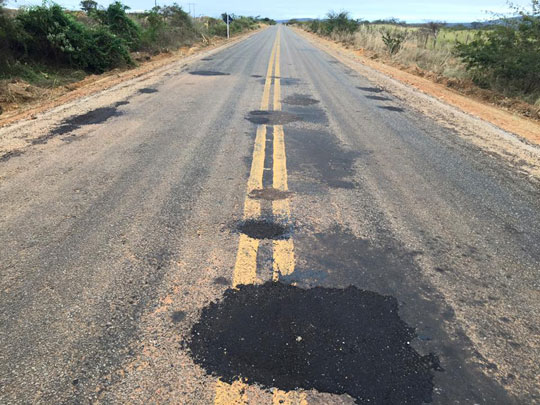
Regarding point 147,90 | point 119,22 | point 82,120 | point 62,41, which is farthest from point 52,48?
point 82,120

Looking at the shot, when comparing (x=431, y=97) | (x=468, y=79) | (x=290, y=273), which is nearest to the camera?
(x=290, y=273)

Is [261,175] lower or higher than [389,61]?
lower

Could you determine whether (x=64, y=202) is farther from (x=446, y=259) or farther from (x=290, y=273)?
(x=446, y=259)

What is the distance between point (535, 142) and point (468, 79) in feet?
25.8

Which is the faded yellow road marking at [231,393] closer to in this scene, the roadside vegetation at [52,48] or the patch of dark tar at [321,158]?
the patch of dark tar at [321,158]

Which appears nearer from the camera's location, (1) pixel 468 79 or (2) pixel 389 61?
(1) pixel 468 79

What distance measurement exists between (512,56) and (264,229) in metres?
12.5

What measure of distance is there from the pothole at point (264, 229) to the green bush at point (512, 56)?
11694 millimetres

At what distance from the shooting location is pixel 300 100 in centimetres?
905

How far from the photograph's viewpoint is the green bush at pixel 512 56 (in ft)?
37.3

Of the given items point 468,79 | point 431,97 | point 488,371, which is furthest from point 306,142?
point 468,79

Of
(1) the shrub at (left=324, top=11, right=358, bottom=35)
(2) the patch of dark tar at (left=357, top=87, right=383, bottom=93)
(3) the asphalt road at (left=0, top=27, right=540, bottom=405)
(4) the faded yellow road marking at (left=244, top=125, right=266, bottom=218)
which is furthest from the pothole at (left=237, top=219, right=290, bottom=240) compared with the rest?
(1) the shrub at (left=324, top=11, right=358, bottom=35)

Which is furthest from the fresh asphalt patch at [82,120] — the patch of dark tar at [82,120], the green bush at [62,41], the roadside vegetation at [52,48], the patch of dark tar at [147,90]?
the green bush at [62,41]

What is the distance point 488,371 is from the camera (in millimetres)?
2092
